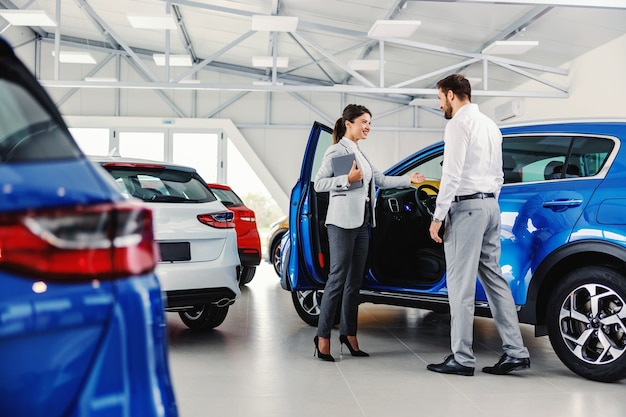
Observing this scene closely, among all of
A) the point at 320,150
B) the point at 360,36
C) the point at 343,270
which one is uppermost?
the point at 360,36

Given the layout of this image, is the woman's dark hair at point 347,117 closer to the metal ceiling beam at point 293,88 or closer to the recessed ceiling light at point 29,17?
the recessed ceiling light at point 29,17

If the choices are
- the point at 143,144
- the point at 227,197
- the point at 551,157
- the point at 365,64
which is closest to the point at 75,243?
the point at 551,157

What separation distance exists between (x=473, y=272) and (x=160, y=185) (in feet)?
6.65

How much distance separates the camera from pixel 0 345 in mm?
940

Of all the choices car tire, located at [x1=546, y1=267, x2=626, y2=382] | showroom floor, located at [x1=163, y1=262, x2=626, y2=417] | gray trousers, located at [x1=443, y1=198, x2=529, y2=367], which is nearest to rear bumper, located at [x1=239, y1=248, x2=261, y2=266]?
showroom floor, located at [x1=163, y1=262, x2=626, y2=417]

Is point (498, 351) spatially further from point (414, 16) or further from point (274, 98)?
point (274, 98)

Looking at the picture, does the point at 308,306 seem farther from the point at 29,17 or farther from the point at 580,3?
the point at 29,17

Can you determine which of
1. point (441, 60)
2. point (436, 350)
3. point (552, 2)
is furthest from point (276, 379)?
point (441, 60)

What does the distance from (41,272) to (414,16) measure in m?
9.81

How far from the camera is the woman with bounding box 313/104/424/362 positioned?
396cm

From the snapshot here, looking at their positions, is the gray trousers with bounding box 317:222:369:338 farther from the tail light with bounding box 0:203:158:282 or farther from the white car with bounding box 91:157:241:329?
the tail light with bounding box 0:203:158:282

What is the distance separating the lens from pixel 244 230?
7.45 m

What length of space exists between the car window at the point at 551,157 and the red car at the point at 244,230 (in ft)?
12.6

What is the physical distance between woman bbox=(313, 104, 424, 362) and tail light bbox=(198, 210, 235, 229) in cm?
70
